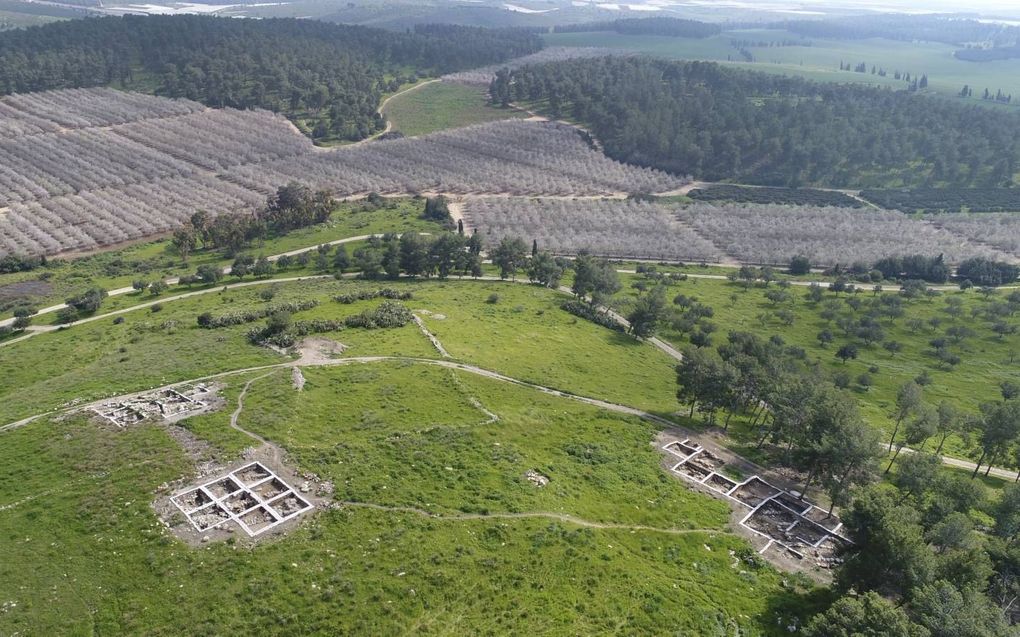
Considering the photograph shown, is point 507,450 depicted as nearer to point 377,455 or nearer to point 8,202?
point 377,455

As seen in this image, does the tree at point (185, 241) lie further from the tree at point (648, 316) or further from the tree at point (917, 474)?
the tree at point (917, 474)

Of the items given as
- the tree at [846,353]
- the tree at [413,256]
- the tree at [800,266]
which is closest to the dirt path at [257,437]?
the tree at [413,256]

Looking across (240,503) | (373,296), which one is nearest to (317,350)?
(373,296)

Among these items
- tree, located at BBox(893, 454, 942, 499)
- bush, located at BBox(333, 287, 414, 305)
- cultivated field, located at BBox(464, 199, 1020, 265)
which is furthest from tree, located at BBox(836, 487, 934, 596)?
cultivated field, located at BBox(464, 199, 1020, 265)

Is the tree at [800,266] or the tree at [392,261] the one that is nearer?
the tree at [392,261]

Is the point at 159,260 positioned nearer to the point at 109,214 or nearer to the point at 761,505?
the point at 109,214

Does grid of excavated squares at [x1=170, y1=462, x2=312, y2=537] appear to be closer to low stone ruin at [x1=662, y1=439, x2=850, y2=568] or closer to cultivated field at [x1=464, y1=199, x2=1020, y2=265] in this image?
low stone ruin at [x1=662, y1=439, x2=850, y2=568]
